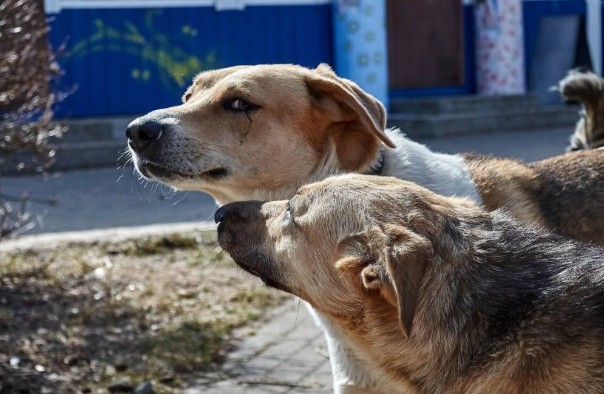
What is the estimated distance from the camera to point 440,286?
3.77 metres

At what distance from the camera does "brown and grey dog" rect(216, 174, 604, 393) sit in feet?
12.0

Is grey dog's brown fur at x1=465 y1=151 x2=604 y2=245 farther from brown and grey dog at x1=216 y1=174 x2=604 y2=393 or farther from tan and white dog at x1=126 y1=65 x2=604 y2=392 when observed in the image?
brown and grey dog at x1=216 y1=174 x2=604 y2=393

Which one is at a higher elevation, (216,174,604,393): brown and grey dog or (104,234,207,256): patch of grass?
(216,174,604,393): brown and grey dog

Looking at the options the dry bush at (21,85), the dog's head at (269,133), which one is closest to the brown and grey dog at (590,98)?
the dog's head at (269,133)

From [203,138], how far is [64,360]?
190 centimetres

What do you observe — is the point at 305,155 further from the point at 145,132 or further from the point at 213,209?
the point at 213,209

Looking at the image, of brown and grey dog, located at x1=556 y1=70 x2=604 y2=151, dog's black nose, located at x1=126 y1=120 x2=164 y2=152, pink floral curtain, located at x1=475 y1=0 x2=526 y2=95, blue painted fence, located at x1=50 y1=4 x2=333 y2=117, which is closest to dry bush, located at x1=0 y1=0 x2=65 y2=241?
dog's black nose, located at x1=126 y1=120 x2=164 y2=152

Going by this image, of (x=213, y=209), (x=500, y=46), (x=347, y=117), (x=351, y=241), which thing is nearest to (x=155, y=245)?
(x=213, y=209)

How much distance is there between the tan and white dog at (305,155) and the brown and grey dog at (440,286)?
1078mm

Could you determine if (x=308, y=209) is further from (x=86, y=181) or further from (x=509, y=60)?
(x=509, y=60)

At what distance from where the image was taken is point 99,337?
661 cm

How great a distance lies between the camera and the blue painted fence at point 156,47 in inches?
617

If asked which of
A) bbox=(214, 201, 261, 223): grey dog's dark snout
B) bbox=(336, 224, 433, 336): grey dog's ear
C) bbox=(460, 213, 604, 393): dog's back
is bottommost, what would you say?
bbox=(460, 213, 604, 393): dog's back

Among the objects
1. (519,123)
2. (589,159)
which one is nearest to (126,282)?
(589,159)
